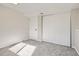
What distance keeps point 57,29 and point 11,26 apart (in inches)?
107

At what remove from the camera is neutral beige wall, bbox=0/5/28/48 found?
315 centimetres

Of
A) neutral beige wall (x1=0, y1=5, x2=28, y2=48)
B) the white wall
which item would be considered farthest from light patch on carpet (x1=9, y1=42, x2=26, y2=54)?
the white wall

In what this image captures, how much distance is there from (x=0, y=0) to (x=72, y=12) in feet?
10.4

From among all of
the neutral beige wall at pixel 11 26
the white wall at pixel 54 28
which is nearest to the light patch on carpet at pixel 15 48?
the neutral beige wall at pixel 11 26

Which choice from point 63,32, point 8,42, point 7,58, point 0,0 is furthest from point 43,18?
point 7,58

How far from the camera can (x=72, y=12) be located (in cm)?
326

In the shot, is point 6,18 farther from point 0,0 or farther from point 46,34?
point 46,34

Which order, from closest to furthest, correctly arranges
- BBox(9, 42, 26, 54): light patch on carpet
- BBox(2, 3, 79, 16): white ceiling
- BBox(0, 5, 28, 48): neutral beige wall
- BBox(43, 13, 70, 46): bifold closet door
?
BBox(2, 3, 79, 16): white ceiling < BBox(9, 42, 26, 54): light patch on carpet < BBox(0, 5, 28, 48): neutral beige wall < BBox(43, 13, 70, 46): bifold closet door

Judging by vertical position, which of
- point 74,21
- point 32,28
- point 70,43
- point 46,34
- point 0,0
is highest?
point 0,0

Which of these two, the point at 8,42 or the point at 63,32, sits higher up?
the point at 63,32

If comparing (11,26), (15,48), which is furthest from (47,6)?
(15,48)

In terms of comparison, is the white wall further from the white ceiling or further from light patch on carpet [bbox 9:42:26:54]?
light patch on carpet [bbox 9:42:26:54]

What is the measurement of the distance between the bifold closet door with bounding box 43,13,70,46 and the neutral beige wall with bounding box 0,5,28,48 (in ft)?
5.26

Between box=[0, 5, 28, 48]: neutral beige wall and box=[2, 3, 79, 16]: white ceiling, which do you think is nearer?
box=[2, 3, 79, 16]: white ceiling
